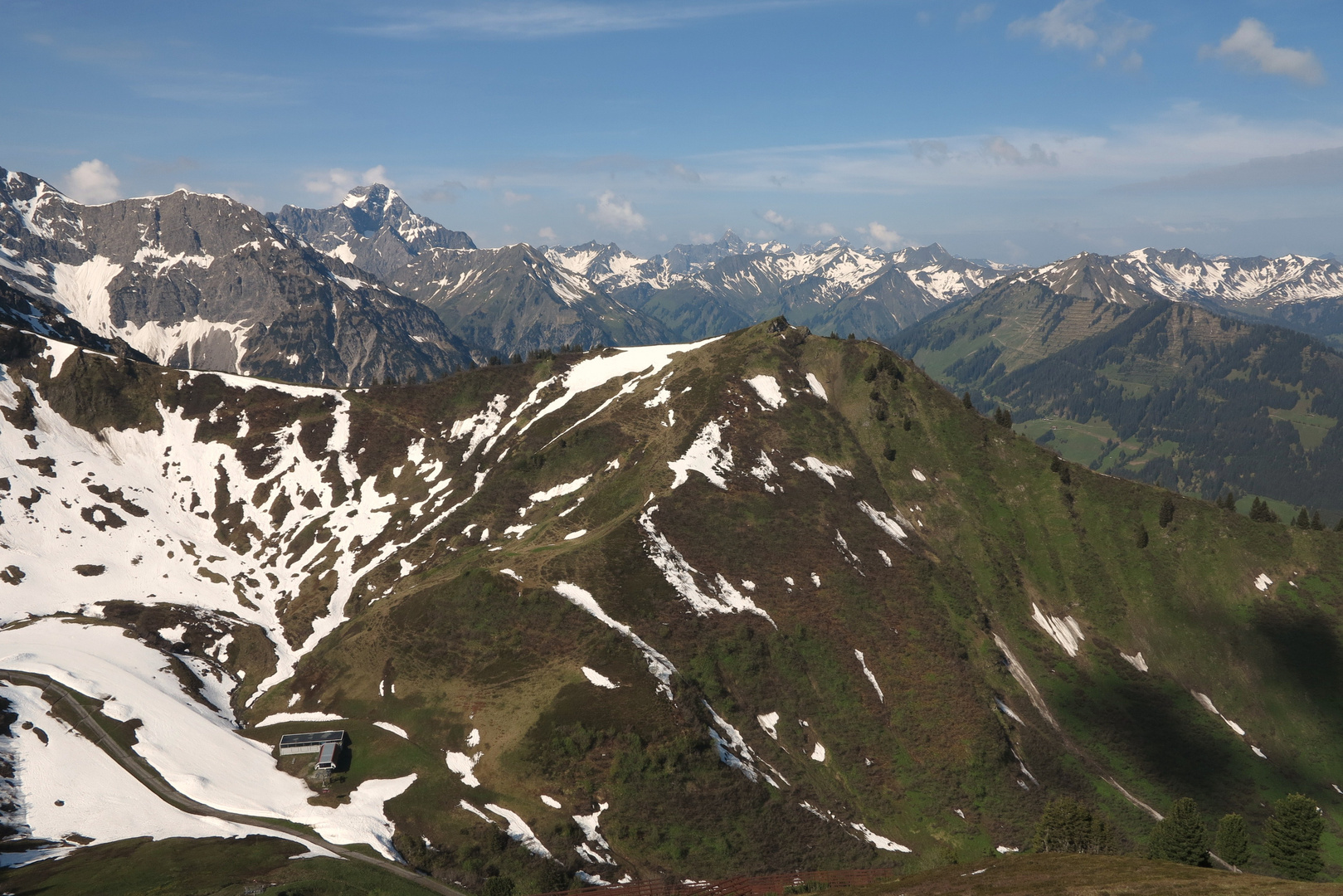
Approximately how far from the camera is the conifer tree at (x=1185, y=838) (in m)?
75.5

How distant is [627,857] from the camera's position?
256 feet

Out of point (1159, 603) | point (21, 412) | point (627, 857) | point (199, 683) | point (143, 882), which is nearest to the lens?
→ point (143, 882)

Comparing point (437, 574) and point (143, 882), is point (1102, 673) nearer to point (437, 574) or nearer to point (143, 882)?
point (437, 574)

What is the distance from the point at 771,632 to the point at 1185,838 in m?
51.4

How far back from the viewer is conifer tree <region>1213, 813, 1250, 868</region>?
76500mm

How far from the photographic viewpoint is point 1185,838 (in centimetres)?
7588

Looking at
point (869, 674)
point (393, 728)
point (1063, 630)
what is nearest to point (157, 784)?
point (393, 728)

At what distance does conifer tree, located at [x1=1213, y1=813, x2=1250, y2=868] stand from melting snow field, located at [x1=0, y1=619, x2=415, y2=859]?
85.4 metres

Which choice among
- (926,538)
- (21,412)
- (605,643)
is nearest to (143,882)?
(605,643)

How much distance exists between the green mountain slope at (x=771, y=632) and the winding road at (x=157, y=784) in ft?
10.1

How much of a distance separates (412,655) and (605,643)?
91.5ft

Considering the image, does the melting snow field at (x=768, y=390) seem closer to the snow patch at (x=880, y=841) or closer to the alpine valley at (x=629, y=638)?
the alpine valley at (x=629, y=638)

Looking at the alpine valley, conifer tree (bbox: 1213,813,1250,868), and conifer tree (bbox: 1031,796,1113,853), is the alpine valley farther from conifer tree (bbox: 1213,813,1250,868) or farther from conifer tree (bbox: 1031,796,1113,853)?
conifer tree (bbox: 1213,813,1250,868)

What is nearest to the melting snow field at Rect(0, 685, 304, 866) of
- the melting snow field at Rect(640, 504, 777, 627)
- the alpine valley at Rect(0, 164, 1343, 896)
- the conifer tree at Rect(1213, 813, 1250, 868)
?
the alpine valley at Rect(0, 164, 1343, 896)
